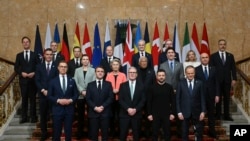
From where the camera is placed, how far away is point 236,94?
8398mm

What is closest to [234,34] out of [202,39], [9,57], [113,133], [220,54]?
[202,39]

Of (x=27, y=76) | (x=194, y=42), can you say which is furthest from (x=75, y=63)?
(x=194, y=42)

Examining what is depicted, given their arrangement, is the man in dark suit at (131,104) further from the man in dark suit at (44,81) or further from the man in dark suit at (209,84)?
the man in dark suit at (44,81)

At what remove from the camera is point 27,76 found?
7.13 meters

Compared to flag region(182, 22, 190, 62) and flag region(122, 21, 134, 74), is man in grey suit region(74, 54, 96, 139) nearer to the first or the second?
flag region(122, 21, 134, 74)

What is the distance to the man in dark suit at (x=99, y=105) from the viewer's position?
602cm

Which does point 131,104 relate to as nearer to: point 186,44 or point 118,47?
point 118,47

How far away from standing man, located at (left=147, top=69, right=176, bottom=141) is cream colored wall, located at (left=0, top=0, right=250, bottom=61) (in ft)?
14.0

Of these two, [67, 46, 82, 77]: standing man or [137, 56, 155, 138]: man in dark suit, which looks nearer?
[137, 56, 155, 138]: man in dark suit

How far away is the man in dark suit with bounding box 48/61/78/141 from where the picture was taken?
19.8ft

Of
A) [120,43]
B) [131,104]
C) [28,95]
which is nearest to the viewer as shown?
[131,104]

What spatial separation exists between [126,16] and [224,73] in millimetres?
3640

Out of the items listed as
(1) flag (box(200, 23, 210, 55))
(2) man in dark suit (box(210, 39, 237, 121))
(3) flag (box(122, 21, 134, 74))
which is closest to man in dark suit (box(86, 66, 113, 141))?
(2) man in dark suit (box(210, 39, 237, 121))

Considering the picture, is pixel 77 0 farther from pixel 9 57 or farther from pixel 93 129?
pixel 93 129
